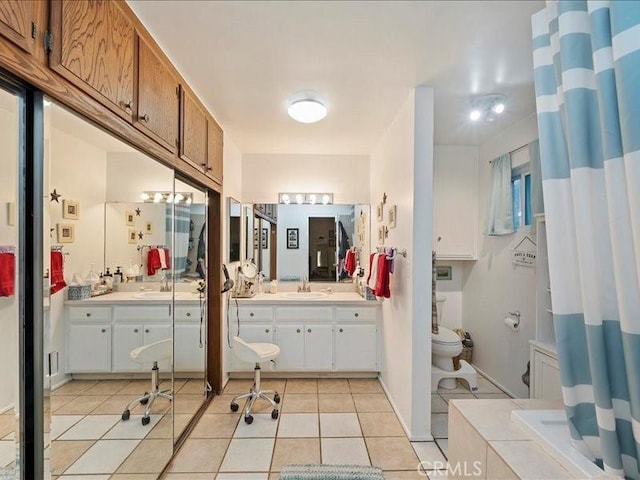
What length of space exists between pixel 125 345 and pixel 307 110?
74.0 inches

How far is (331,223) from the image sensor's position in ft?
12.0

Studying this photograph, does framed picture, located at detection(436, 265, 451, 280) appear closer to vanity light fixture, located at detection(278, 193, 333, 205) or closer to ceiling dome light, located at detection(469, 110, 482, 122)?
vanity light fixture, located at detection(278, 193, 333, 205)

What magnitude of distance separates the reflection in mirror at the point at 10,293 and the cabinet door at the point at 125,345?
506 millimetres

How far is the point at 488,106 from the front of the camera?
236 centimetres

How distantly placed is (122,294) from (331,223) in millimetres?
2438

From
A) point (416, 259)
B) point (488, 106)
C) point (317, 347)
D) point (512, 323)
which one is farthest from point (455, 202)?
point (317, 347)

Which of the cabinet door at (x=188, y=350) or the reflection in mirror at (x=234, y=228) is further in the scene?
the reflection in mirror at (x=234, y=228)

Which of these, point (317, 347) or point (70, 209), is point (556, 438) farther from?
point (317, 347)

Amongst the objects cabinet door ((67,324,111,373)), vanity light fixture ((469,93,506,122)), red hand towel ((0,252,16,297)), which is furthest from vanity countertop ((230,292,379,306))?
red hand towel ((0,252,16,297))

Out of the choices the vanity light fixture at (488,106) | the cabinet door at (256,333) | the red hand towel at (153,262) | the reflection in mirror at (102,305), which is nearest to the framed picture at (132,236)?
the reflection in mirror at (102,305)

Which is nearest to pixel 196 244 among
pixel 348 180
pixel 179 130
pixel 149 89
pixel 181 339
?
pixel 181 339

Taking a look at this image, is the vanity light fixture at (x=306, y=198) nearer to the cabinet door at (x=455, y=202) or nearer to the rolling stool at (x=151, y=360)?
the cabinet door at (x=455, y=202)

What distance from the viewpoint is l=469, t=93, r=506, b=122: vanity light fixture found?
7.41 feet

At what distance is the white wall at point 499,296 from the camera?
106 inches
